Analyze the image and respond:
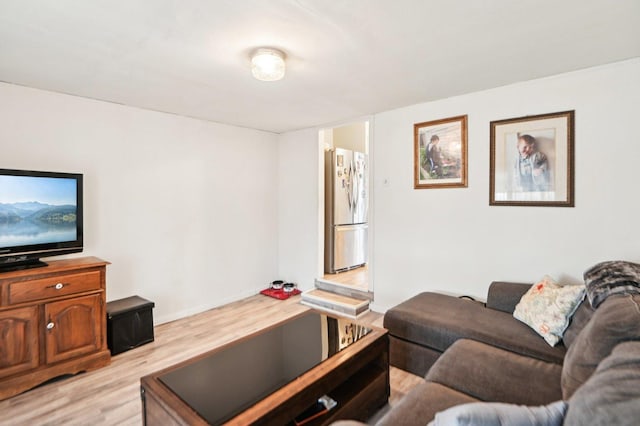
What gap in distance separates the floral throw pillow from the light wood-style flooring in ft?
3.06

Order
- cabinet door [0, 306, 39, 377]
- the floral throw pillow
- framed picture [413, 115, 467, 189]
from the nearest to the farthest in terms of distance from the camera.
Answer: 1. the floral throw pillow
2. cabinet door [0, 306, 39, 377]
3. framed picture [413, 115, 467, 189]

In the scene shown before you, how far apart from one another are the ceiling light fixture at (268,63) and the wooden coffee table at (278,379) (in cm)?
179

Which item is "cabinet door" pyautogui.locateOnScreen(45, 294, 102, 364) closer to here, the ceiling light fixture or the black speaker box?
the black speaker box

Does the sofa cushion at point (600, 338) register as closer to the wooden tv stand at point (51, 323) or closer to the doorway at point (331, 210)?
the doorway at point (331, 210)

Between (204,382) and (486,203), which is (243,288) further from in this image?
(486,203)

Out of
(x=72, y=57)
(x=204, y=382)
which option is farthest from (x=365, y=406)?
(x=72, y=57)

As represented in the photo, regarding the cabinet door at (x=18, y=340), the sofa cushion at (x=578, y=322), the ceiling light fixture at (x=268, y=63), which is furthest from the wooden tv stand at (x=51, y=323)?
the sofa cushion at (x=578, y=322)

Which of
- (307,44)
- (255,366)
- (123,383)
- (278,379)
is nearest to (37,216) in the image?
(123,383)

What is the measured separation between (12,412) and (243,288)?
2.52 metres

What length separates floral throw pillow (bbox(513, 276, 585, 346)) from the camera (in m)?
2.03

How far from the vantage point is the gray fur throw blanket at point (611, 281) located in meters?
1.72

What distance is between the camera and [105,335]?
2.68m

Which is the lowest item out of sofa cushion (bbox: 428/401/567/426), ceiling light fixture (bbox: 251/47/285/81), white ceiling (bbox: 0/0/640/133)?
sofa cushion (bbox: 428/401/567/426)

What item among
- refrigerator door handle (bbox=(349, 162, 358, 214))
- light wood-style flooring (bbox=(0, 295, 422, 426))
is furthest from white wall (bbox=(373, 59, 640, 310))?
refrigerator door handle (bbox=(349, 162, 358, 214))
